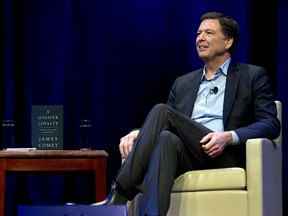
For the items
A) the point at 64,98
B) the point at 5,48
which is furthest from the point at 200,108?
the point at 5,48

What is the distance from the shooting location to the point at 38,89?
13.0 ft

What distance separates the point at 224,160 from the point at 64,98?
4.63 ft

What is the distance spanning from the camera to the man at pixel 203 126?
105 inches

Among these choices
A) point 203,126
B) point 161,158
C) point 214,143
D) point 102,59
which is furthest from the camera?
point 102,59

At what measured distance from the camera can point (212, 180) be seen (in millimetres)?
2783

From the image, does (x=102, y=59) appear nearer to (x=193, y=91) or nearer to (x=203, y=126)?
(x=193, y=91)

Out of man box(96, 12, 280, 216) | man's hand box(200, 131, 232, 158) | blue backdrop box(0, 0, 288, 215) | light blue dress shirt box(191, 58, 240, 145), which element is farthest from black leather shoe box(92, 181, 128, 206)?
blue backdrop box(0, 0, 288, 215)

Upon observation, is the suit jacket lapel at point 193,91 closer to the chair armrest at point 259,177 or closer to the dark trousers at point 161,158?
the dark trousers at point 161,158

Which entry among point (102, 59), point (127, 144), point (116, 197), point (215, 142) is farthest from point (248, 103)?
point (102, 59)

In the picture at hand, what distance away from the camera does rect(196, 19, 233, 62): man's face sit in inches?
129

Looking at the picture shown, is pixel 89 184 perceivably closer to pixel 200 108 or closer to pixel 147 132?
pixel 200 108

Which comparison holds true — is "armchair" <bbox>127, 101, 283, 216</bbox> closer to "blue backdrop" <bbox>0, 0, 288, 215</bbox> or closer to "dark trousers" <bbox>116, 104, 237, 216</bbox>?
"dark trousers" <bbox>116, 104, 237, 216</bbox>

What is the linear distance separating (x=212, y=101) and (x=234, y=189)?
0.55 meters

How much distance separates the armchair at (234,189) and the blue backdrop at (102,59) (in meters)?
1.16
